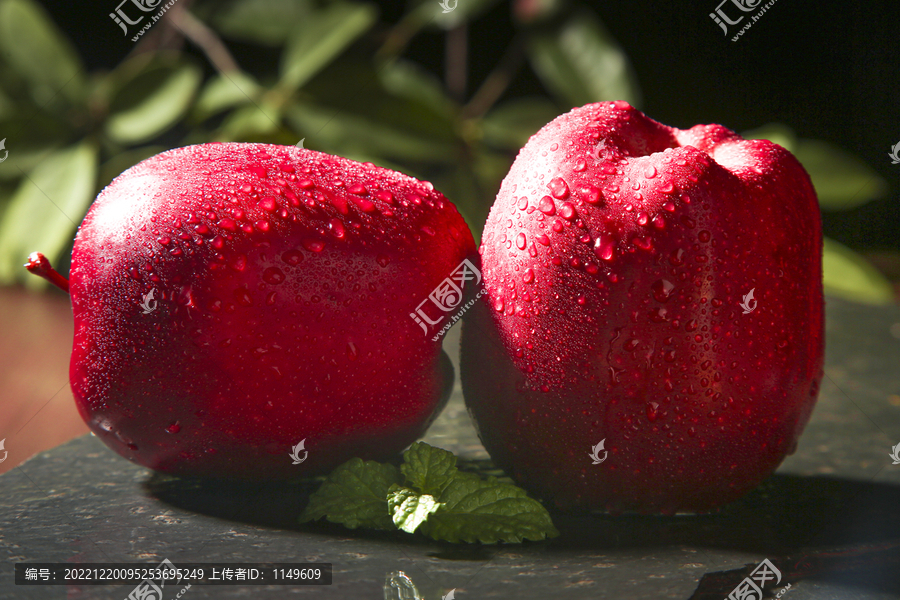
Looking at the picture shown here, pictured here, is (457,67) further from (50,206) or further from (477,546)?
(477,546)

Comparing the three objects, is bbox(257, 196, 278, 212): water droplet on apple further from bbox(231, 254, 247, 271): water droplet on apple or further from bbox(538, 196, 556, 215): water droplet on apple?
bbox(538, 196, 556, 215): water droplet on apple

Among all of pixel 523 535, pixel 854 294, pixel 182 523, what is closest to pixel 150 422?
pixel 182 523

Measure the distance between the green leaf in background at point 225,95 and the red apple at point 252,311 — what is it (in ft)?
2.93

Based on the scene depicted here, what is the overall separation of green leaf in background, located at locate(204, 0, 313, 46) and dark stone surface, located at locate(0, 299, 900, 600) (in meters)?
1.19

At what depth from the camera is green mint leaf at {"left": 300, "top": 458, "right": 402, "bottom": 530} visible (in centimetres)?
75

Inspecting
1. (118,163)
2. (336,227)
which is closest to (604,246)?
(336,227)

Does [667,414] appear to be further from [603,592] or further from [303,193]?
[303,193]

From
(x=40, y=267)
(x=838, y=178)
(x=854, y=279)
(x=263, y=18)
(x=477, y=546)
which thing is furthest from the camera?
(x=263, y=18)

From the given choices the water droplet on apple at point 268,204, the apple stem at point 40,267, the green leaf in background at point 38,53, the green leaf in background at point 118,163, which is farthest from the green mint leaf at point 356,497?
the green leaf in background at point 38,53

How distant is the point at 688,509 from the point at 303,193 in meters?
0.47

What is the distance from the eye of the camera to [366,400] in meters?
0.81

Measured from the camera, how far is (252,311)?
761 mm

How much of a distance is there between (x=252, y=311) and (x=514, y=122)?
1.16m

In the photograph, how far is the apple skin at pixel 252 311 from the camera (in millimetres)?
764
